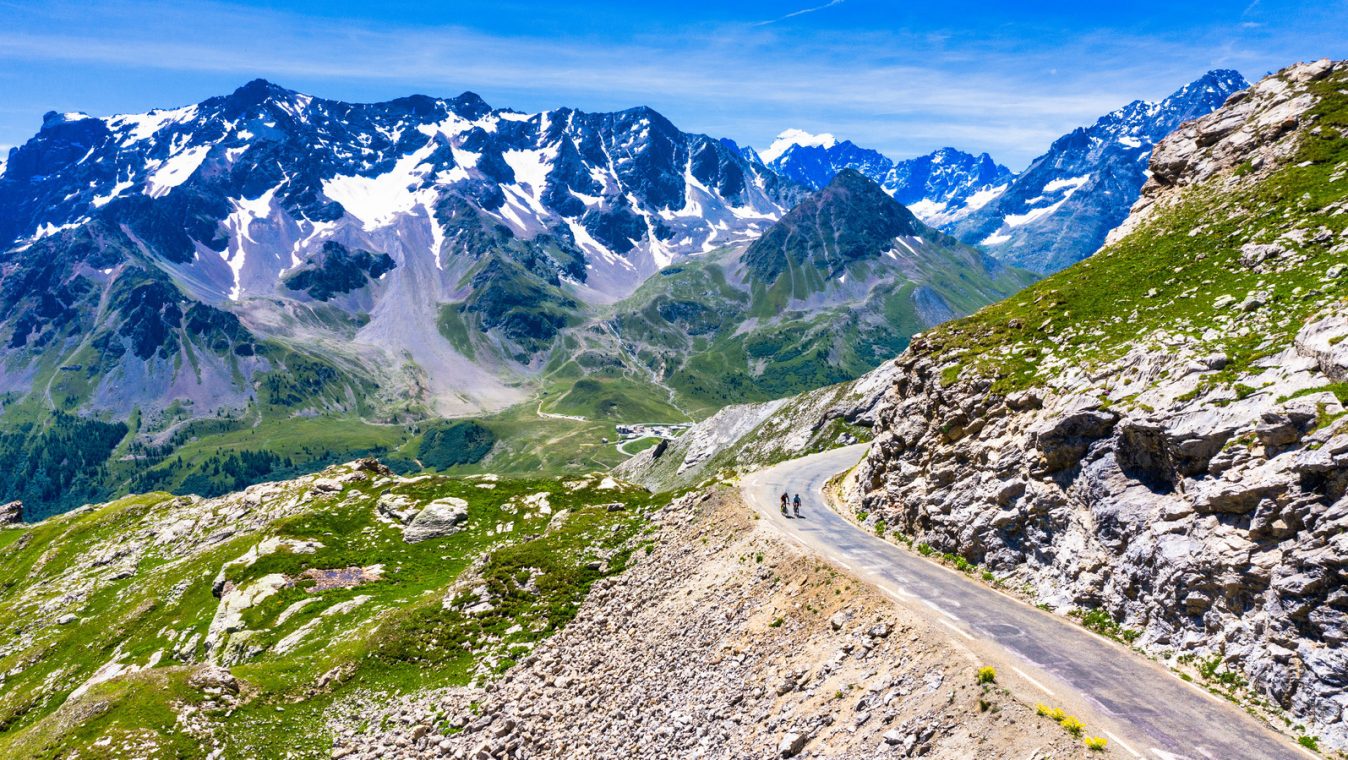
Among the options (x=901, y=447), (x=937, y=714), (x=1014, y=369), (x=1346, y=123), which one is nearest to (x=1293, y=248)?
(x=1014, y=369)

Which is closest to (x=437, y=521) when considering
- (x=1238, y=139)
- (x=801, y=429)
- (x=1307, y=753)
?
(x=1307, y=753)

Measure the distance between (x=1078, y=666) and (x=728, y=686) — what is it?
1376cm

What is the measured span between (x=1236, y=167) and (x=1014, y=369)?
99.8 feet

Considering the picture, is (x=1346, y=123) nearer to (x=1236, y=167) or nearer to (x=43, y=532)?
(x=1236, y=167)

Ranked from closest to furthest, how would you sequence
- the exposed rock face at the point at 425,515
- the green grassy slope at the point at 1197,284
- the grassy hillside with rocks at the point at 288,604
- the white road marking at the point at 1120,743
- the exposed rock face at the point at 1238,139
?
the white road marking at the point at 1120,743 < the green grassy slope at the point at 1197,284 < the grassy hillside with rocks at the point at 288,604 < the exposed rock face at the point at 1238,139 < the exposed rock face at the point at 425,515

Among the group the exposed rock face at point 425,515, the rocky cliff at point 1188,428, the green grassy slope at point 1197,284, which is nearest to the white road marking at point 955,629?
the rocky cliff at point 1188,428

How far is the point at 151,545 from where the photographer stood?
8644 cm

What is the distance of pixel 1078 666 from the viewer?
88.3 feet

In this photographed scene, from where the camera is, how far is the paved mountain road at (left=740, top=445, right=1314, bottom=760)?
71.7 feet

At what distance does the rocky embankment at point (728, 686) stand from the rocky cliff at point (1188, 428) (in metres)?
10.1

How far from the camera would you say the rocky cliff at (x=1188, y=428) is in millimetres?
24906

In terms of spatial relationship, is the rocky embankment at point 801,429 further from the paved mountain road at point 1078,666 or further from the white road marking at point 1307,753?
the white road marking at point 1307,753

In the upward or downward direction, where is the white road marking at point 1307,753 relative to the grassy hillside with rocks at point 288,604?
upward

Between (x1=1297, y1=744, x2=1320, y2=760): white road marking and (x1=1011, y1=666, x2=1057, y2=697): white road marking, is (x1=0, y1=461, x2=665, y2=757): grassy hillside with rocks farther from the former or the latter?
(x1=1297, y1=744, x2=1320, y2=760): white road marking
